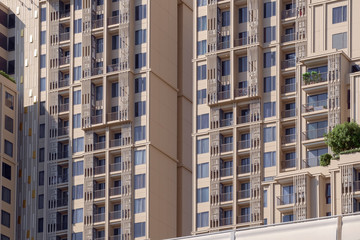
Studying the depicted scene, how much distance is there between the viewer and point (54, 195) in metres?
141

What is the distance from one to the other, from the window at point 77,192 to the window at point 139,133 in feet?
27.1

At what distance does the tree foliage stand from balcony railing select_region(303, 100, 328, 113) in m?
8.08

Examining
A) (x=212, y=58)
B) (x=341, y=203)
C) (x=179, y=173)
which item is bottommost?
(x=341, y=203)

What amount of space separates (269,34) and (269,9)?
2.67m

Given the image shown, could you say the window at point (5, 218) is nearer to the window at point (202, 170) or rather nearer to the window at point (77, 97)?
the window at point (77, 97)

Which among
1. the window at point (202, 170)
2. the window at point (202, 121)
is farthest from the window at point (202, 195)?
the window at point (202, 121)

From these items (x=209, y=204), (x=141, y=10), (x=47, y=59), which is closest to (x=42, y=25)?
(x=47, y=59)

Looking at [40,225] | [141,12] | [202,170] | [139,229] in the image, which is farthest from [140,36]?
[40,225]

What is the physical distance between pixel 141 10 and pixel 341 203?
127 feet

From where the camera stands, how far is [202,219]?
129250 mm

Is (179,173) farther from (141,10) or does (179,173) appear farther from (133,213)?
(141,10)

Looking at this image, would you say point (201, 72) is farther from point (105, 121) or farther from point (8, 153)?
point (8, 153)

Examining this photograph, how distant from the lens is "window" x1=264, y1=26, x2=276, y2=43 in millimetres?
132375

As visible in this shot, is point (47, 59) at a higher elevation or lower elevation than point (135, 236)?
higher
